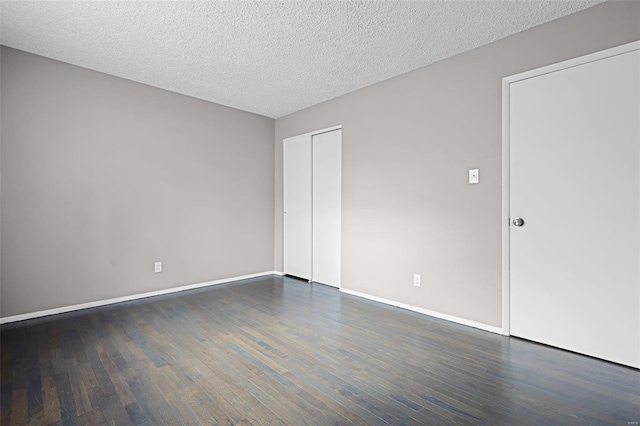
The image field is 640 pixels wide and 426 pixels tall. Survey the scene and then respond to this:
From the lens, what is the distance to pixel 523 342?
257 centimetres

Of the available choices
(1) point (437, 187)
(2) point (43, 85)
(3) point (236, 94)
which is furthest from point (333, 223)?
(2) point (43, 85)

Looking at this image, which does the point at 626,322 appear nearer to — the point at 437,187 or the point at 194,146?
the point at 437,187

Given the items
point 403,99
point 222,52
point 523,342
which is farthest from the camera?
point 403,99

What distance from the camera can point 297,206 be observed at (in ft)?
16.1

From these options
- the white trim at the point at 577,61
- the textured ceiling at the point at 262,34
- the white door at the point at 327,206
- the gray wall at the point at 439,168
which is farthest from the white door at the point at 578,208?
the white door at the point at 327,206

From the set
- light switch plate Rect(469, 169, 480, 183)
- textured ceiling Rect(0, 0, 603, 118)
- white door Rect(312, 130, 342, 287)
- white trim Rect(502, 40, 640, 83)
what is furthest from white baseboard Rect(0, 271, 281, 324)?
white trim Rect(502, 40, 640, 83)

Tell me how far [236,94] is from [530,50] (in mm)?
3141

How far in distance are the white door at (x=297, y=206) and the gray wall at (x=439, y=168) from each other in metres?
0.78

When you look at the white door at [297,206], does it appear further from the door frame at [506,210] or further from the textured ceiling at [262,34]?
the door frame at [506,210]

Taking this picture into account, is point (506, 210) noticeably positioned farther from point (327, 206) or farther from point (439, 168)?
point (327, 206)

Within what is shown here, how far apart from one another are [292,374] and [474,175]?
2.23 m

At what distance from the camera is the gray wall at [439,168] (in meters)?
2.56

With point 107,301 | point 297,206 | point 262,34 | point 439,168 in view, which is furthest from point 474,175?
point 107,301

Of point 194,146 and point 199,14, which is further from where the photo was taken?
point 194,146
